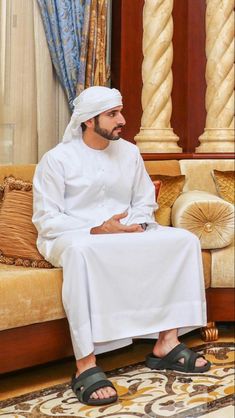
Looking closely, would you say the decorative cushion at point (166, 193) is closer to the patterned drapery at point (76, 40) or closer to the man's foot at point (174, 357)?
the man's foot at point (174, 357)

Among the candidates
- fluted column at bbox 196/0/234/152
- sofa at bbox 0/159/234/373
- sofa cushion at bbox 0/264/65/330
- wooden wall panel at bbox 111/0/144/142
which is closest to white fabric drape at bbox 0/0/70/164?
wooden wall panel at bbox 111/0/144/142

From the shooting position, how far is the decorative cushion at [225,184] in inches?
174

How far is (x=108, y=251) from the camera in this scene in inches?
129

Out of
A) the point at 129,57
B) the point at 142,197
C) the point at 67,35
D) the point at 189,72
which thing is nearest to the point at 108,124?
the point at 142,197

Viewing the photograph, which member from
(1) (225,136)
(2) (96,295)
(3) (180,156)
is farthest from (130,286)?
(1) (225,136)

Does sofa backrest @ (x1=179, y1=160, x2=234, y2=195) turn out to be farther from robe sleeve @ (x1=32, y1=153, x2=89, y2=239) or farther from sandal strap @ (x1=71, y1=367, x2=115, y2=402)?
sandal strap @ (x1=71, y1=367, x2=115, y2=402)

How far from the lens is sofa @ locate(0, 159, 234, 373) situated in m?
3.17

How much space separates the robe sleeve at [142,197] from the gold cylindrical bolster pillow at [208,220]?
0.18 metres

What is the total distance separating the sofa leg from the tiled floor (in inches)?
1.9

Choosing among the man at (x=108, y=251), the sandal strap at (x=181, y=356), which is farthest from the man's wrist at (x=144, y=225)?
the sandal strap at (x=181, y=356)

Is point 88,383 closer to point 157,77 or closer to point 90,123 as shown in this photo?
point 90,123

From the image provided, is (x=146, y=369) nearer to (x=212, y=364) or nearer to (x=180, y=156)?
(x=212, y=364)

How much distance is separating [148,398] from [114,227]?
795 millimetres

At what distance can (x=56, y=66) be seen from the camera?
5051mm
